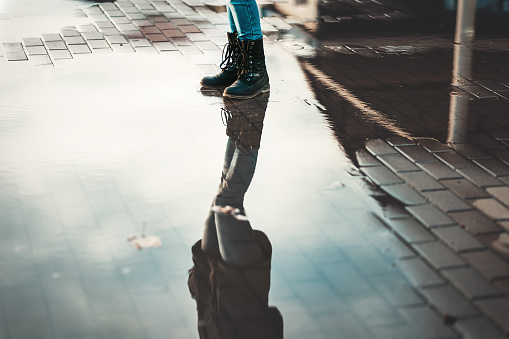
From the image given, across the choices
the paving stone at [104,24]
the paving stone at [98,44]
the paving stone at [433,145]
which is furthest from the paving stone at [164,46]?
the paving stone at [433,145]

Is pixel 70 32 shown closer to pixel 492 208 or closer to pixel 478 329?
pixel 492 208

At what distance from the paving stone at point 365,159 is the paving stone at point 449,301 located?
1287mm

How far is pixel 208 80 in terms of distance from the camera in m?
5.50

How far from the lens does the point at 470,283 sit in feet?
10.1

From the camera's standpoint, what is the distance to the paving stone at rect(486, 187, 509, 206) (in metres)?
3.83

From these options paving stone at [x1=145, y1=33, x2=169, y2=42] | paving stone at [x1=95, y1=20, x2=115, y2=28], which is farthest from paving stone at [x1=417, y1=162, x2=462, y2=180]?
paving stone at [x1=95, y1=20, x2=115, y2=28]

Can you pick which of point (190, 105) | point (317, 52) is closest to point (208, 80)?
point (190, 105)

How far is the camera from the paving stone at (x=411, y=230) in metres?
3.43

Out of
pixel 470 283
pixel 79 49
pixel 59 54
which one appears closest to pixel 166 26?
pixel 79 49

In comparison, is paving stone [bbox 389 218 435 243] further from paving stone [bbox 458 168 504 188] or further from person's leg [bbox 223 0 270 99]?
person's leg [bbox 223 0 270 99]

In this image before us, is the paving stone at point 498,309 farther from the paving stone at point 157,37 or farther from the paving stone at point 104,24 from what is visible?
the paving stone at point 104,24

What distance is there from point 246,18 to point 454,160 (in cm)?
173

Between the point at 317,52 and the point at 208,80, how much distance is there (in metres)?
1.24

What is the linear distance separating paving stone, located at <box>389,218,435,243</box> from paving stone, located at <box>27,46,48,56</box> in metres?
3.64
